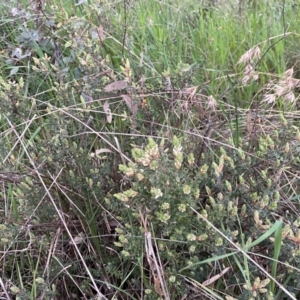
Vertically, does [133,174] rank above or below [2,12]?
below

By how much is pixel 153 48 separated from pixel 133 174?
1110 mm

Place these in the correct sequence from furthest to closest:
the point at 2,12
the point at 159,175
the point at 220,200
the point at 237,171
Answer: the point at 2,12 < the point at 237,171 < the point at 220,200 < the point at 159,175

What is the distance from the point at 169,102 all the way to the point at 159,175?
504mm

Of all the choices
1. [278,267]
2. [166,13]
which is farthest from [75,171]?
[166,13]

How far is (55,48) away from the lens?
1.95m

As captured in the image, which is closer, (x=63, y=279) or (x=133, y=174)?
(x=133, y=174)

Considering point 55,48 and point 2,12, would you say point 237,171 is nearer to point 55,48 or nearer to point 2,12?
point 55,48

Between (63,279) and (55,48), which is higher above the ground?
(55,48)

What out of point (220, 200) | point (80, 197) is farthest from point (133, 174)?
point (80, 197)

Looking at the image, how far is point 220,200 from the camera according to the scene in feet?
3.74

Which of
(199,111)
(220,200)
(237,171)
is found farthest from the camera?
(199,111)

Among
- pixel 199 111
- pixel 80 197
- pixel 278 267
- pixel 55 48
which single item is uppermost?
pixel 55 48

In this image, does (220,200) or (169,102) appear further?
(169,102)

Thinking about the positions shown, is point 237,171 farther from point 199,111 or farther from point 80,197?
point 80,197
